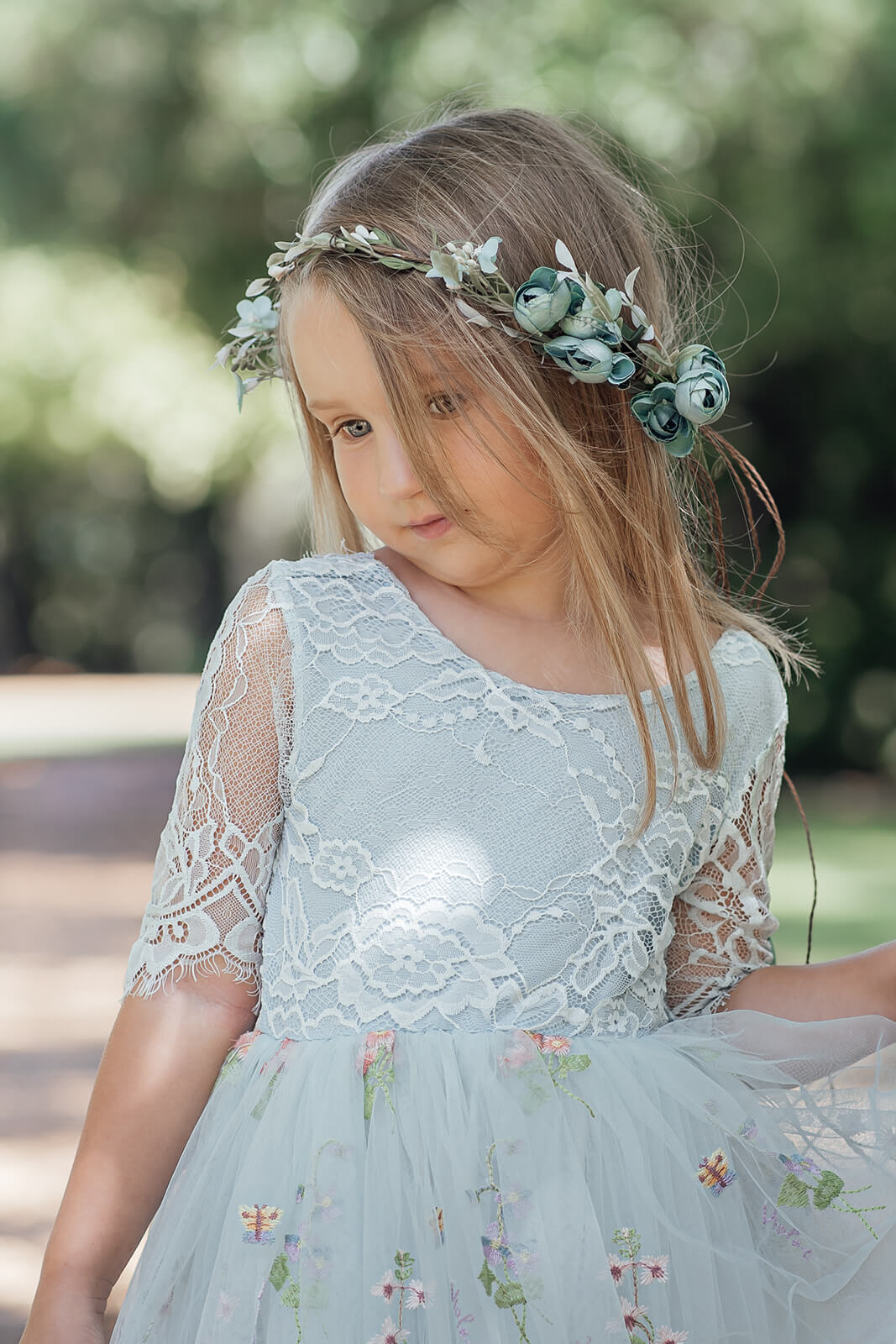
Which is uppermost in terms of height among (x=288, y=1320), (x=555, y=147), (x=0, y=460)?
(x=0, y=460)

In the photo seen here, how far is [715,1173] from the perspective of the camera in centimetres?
141

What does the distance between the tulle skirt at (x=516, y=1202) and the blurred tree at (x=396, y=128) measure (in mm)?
4260

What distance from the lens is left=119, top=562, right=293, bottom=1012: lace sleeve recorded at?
1.48m

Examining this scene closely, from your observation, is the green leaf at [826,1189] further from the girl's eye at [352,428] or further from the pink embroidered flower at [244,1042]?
the girl's eye at [352,428]

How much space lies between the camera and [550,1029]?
1.48 metres

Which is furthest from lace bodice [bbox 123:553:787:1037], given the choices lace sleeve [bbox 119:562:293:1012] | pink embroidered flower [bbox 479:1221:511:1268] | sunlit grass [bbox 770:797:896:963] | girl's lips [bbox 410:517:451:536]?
sunlit grass [bbox 770:797:896:963]

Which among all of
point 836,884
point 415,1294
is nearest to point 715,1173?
point 415,1294

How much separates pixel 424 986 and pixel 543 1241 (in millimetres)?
270

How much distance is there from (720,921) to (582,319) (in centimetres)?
71

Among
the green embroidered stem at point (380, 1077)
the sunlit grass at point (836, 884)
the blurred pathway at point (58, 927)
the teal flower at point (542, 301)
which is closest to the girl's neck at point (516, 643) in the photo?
the teal flower at point (542, 301)

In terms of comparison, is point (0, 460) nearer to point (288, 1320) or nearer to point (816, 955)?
point (816, 955)

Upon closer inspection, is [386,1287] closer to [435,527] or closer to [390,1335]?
[390,1335]

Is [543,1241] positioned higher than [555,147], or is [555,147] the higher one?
[555,147]

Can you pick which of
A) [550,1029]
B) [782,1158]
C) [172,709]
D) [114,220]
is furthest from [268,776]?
[172,709]
